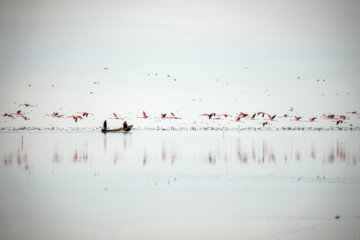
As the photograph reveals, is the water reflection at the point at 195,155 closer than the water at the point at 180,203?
No

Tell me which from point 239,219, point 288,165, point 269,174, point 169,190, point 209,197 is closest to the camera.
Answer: point 239,219

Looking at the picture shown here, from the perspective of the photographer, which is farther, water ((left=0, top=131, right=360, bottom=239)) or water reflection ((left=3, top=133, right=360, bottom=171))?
water reflection ((left=3, top=133, right=360, bottom=171))

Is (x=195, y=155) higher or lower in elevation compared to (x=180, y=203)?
lower

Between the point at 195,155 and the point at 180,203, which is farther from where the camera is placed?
the point at 195,155

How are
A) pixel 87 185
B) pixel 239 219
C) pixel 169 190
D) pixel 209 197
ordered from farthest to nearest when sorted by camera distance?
pixel 87 185, pixel 169 190, pixel 209 197, pixel 239 219

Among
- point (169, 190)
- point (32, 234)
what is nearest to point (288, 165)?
point (169, 190)

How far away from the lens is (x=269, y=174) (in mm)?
26859

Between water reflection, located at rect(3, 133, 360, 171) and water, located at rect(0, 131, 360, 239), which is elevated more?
water, located at rect(0, 131, 360, 239)

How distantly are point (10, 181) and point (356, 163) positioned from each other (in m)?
23.2

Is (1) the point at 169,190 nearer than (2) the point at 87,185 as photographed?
Yes

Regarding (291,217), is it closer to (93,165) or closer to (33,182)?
(33,182)

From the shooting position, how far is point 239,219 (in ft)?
51.0

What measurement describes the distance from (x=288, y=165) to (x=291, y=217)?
16810 millimetres

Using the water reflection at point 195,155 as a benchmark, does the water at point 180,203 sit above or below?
above
